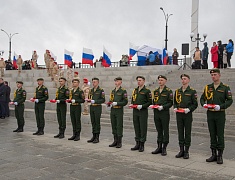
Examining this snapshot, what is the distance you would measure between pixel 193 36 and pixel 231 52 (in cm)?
831

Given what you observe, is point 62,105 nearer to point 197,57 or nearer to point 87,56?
point 197,57

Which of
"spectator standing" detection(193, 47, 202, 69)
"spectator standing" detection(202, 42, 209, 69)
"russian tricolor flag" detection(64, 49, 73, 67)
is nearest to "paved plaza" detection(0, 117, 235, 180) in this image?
"spectator standing" detection(193, 47, 202, 69)

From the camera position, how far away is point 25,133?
1041 centimetres

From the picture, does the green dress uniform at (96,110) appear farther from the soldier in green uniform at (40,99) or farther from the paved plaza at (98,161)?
the soldier in green uniform at (40,99)

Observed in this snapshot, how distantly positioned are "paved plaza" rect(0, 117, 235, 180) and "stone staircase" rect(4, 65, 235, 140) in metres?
1.56

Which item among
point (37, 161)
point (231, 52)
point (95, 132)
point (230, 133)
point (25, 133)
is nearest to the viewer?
point (37, 161)

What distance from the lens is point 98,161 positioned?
6543 mm

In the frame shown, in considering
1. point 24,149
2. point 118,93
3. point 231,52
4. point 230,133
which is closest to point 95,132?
point 118,93

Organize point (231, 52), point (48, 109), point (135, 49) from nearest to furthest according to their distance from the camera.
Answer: point (48, 109)
point (231, 52)
point (135, 49)

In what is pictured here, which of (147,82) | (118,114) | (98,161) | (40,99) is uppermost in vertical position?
(147,82)

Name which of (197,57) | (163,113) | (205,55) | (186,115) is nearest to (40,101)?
(163,113)

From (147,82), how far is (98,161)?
37.8ft

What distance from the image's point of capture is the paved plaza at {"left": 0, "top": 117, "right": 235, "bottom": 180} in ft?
18.2

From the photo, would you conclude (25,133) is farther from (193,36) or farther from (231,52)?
(193,36)
